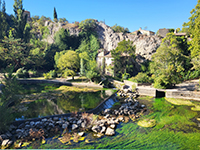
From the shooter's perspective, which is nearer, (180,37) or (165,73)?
(165,73)

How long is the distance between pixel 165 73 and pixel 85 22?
3763cm

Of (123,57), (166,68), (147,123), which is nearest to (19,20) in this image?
(123,57)

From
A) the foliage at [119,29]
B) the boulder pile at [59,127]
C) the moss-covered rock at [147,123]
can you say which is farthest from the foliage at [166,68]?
the foliage at [119,29]

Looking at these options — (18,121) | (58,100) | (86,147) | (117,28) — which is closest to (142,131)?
(86,147)

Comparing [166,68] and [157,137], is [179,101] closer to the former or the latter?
[166,68]

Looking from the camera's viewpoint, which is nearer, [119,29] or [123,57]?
[123,57]

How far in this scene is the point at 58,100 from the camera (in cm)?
1745

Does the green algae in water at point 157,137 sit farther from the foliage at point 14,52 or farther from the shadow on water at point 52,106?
the foliage at point 14,52

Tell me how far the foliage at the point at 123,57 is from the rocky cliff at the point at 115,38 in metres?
5.72

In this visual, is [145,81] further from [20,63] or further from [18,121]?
[20,63]

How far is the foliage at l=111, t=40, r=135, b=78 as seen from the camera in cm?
3494

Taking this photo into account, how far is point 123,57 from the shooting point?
3597 cm

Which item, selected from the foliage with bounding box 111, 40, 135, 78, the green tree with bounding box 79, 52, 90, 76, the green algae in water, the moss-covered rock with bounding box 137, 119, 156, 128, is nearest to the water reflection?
the green algae in water

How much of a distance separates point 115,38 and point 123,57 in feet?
45.9
